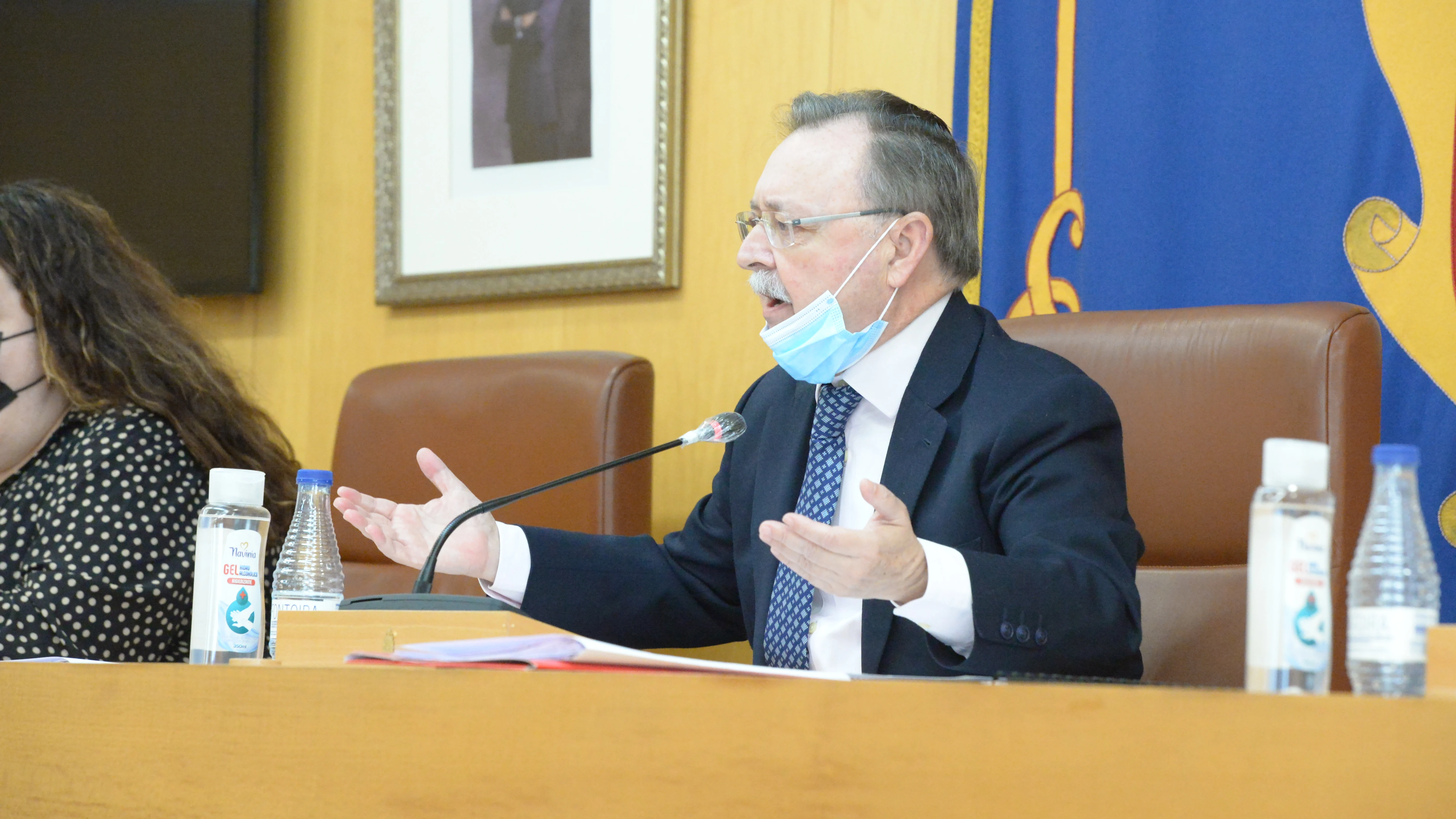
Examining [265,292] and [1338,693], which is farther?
[265,292]

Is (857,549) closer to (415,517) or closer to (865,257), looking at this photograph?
(415,517)

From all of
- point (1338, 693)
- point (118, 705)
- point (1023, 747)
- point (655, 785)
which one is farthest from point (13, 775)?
point (1338, 693)

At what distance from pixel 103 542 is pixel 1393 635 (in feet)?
5.45

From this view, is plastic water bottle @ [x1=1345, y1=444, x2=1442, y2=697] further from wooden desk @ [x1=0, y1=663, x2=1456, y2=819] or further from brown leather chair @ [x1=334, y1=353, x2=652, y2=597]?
brown leather chair @ [x1=334, y1=353, x2=652, y2=597]

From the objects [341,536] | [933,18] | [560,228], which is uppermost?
[933,18]

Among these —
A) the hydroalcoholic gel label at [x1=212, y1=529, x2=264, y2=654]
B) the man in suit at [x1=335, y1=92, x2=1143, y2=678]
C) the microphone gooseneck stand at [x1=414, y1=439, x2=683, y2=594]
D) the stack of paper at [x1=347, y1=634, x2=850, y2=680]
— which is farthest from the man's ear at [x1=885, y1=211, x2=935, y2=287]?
the stack of paper at [x1=347, y1=634, x2=850, y2=680]

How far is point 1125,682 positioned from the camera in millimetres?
855

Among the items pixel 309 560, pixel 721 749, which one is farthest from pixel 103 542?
pixel 721 749

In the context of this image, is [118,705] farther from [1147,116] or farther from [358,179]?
[358,179]

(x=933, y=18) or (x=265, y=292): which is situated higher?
(x=933, y=18)

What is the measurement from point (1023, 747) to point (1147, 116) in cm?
173

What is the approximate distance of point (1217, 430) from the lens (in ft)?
5.68

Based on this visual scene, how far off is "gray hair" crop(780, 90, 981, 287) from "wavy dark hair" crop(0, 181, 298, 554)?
97 cm

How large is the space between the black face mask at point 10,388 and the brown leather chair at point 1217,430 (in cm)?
150
